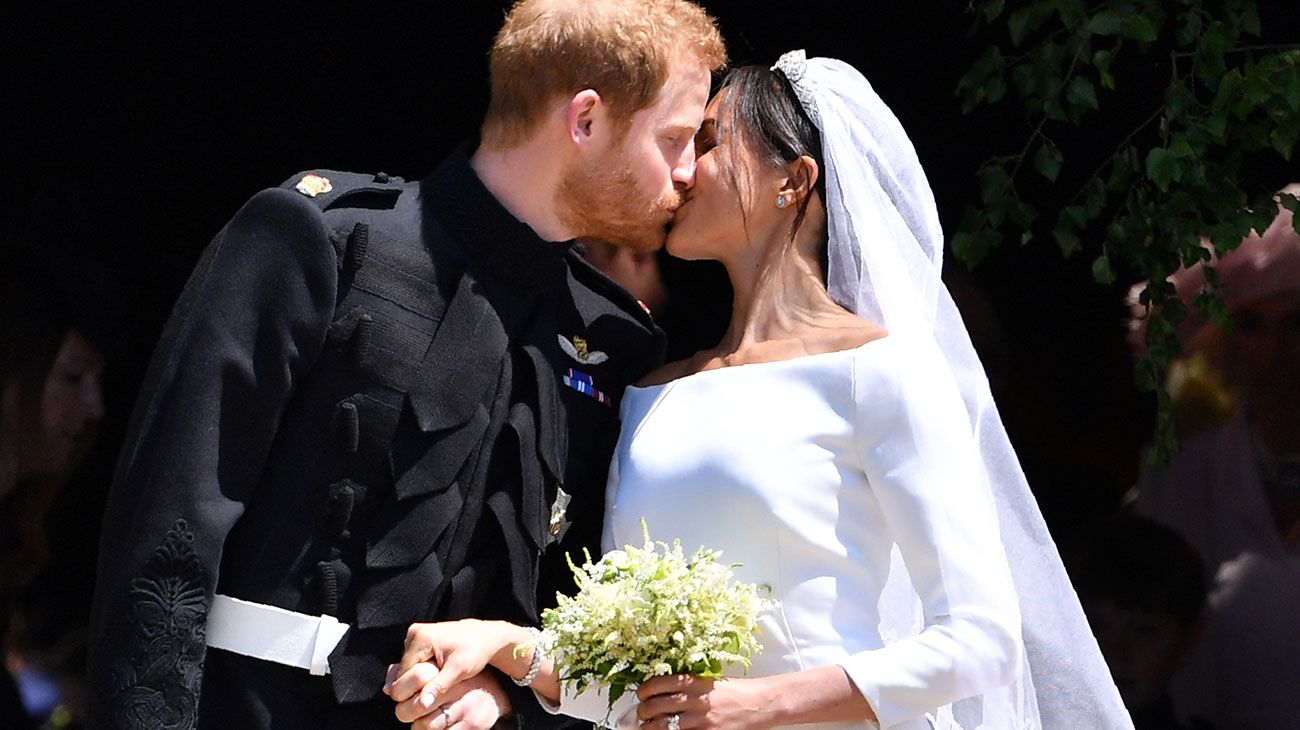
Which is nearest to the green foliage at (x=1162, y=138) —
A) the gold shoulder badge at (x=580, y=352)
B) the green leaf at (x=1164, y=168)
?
the green leaf at (x=1164, y=168)

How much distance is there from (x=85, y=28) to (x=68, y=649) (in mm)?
1499

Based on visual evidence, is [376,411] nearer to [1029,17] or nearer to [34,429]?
[1029,17]

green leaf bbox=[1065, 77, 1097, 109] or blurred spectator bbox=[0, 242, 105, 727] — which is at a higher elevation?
green leaf bbox=[1065, 77, 1097, 109]

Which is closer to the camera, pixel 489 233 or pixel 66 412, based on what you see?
pixel 489 233

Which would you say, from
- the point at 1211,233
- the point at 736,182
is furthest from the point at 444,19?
the point at 1211,233

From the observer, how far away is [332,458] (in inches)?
100

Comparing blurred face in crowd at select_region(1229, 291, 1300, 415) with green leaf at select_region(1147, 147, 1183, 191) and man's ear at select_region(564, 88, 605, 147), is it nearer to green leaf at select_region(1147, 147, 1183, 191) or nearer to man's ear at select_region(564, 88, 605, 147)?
green leaf at select_region(1147, 147, 1183, 191)

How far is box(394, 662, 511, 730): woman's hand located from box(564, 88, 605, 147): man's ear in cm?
86

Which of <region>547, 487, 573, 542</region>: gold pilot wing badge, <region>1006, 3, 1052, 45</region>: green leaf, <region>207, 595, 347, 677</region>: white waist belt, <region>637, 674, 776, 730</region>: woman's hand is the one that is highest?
<region>1006, 3, 1052, 45</region>: green leaf

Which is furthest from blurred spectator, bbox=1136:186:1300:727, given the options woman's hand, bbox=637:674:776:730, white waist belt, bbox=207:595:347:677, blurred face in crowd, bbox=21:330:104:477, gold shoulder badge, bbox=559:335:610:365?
blurred face in crowd, bbox=21:330:104:477

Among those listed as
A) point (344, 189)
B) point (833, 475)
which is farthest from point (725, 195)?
point (344, 189)

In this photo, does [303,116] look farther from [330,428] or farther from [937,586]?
[937,586]

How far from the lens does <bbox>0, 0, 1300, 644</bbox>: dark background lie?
418 centimetres

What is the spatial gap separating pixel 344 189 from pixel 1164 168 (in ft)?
5.50
